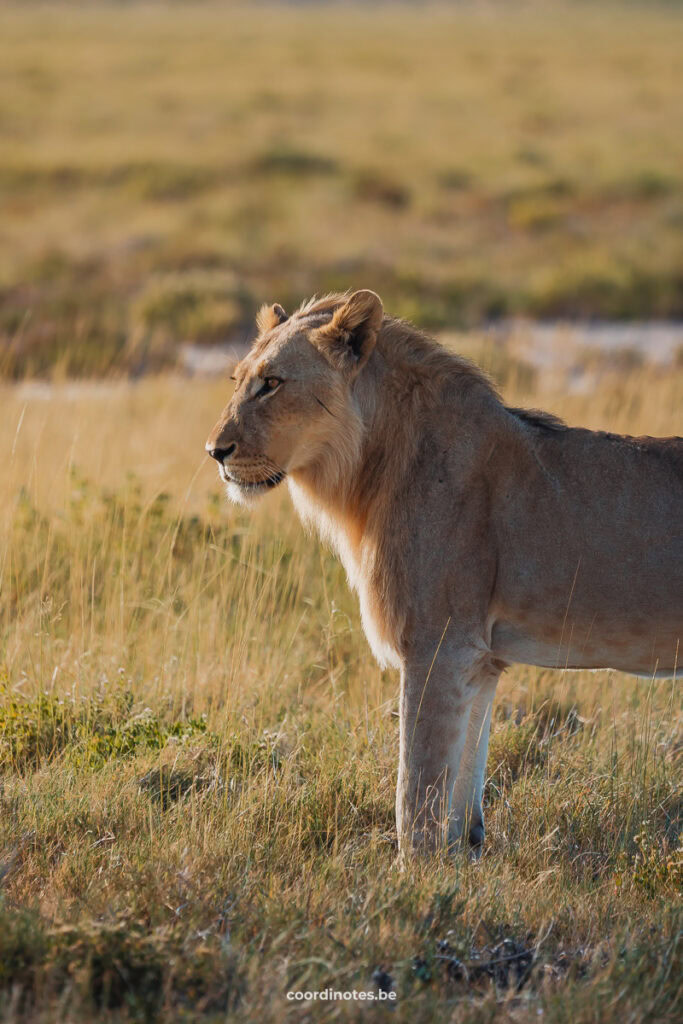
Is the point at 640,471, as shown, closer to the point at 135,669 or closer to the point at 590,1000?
the point at 590,1000

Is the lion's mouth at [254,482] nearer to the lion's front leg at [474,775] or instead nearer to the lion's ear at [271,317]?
the lion's ear at [271,317]

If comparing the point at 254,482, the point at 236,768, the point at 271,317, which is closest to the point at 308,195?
the point at 271,317

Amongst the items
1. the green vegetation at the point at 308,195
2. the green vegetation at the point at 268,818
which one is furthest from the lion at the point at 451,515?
the green vegetation at the point at 308,195

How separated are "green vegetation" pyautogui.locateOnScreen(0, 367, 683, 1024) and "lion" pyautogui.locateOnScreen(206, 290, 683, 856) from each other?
0.41 m

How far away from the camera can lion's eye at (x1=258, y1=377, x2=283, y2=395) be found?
14.0 ft

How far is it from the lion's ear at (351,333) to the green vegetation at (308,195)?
5313 mm

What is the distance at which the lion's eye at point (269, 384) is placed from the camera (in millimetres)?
4273

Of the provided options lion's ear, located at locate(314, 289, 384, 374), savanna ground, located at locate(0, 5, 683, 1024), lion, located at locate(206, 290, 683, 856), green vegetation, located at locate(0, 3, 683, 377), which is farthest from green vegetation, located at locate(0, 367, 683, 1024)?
green vegetation, located at locate(0, 3, 683, 377)

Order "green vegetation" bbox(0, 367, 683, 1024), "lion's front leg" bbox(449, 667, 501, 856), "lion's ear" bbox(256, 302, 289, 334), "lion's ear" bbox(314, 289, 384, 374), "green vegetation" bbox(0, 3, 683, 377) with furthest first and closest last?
"green vegetation" bbox(0, 3, 683, 377)
"lion's ear" bbox(256, 302, 289, 334)
"lion's front leg" bbox(449, 667, 501, 856)
"lion's ear" bbox(314, 289, 384, 374)
"green vegetation" bbox(0, 367, 683, 1024)

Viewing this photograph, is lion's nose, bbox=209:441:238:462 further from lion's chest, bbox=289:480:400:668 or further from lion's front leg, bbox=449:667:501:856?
lion's front leg, bbox=449:667:501:856

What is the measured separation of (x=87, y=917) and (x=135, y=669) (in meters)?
2.36

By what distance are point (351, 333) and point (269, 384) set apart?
1.14 ft

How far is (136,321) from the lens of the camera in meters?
16.6

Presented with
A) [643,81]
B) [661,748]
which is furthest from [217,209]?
[643,81]
